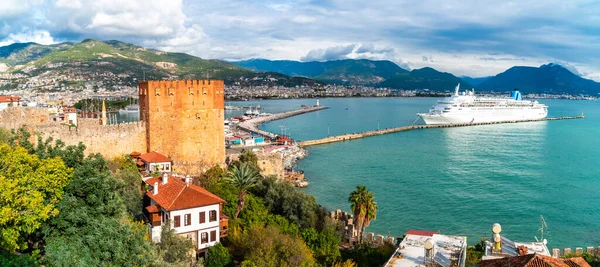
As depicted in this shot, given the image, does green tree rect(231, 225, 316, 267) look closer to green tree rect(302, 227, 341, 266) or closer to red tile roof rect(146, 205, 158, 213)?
green tree rect(302, 227, 341, 266)

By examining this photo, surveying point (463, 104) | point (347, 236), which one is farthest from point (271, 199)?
point (463, 104)

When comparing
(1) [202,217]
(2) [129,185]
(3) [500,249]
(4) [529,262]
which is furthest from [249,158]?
(4) [529,262]

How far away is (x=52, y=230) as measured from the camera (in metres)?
9.05

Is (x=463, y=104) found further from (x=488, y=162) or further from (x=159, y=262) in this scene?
(x=159, y=262)

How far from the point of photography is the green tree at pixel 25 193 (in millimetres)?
8039

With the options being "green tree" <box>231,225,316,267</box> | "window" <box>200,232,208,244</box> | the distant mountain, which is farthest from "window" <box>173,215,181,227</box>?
the distant mountain

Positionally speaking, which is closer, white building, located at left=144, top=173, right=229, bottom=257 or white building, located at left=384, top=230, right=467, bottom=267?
white building, located at left=384, top=230, right=467, bottom=267

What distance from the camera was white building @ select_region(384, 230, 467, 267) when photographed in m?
11.3

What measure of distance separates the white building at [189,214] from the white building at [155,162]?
482 centimetres

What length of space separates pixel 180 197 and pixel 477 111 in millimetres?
76502

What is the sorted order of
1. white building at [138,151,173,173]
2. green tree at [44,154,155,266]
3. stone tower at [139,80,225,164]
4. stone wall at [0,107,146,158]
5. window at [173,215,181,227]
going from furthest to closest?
stone tower at [139,80,225,164], white building at [138,151,173,173], stone wall at [0,107,146,158], window at [173,215,181,227], green tree at [44,154,155,266]

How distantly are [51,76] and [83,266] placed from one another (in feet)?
488

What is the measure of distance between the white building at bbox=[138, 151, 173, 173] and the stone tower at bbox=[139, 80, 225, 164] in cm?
52

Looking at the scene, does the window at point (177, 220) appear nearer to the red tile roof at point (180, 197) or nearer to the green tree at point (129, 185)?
the red tile roof at point (180, 197)
